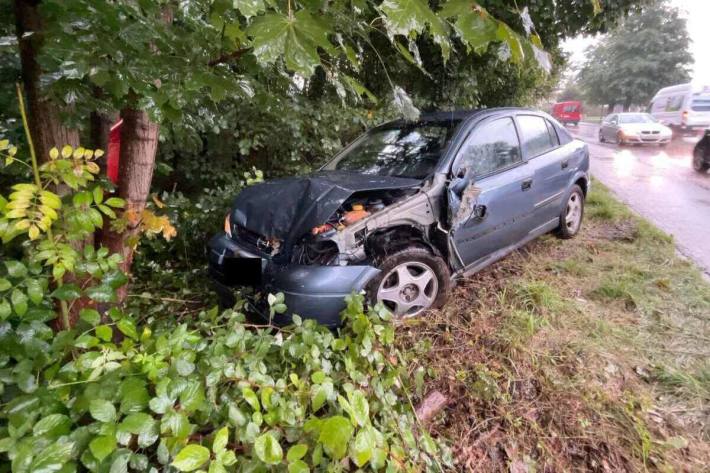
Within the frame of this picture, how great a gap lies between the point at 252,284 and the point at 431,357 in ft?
4.01

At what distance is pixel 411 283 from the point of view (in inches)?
104

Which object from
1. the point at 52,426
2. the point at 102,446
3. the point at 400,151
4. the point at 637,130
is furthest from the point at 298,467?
the point at 637,130

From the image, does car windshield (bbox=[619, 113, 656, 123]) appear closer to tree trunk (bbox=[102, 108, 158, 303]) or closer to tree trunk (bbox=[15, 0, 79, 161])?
tree trunk (bbox=[102, 108, 158, 303])

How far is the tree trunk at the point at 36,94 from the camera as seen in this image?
4.74 ft

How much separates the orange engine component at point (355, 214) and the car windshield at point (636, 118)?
16.4m

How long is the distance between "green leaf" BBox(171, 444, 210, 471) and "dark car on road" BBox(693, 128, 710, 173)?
11351mm

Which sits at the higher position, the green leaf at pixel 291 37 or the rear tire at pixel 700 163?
the green leaf at pixel 291 37

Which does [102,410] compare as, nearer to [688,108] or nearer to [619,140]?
[619,140]

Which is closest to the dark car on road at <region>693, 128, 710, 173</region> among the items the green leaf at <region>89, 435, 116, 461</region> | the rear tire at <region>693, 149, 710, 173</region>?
the rear tire at <region>693, 149, 710, 173</region>

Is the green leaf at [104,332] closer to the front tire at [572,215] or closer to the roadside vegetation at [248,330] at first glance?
the roadside vegetation at [248,330]

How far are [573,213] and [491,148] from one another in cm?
170

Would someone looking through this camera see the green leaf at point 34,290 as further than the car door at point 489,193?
No

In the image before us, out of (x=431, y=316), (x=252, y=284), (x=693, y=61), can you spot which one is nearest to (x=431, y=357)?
(x=431, y=316)

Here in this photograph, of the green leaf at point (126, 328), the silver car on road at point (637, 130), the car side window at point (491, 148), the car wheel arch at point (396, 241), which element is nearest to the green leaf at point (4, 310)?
the green leaf at point (126, 328)
